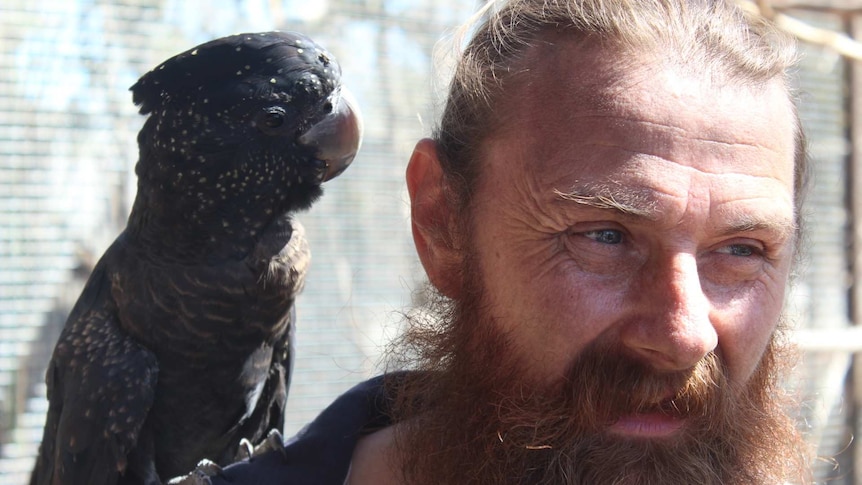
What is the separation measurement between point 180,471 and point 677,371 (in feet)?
5.00

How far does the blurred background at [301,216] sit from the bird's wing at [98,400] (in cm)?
121

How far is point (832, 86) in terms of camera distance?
17.6 feet

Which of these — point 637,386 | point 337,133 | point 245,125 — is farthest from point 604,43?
point 245,125

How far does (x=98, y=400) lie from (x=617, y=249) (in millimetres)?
1392

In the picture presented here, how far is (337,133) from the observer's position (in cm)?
202

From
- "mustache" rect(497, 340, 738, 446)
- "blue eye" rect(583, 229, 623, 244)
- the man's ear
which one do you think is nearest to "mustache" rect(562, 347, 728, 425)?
"mustache" rect(497, 340, 738, 446)

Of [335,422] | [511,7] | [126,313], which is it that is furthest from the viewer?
[126,313]

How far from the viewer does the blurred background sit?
11.3ft

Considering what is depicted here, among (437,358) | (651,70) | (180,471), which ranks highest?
(651,70)

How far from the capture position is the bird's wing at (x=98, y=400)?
1.91 meters

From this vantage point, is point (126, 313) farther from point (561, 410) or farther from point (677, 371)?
point (677, 371)

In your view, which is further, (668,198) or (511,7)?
(511,7)

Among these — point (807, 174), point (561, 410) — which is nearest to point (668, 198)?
point (561, 410)

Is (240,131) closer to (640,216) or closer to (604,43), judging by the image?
(604,43)
